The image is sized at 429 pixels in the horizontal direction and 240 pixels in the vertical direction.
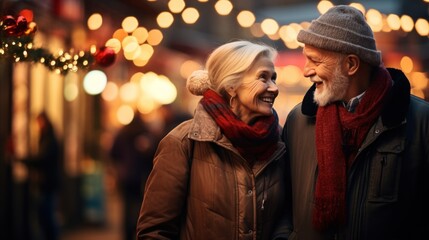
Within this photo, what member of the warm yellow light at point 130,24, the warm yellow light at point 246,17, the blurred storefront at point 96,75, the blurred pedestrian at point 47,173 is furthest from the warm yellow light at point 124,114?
the warm yellow light at point 246,17

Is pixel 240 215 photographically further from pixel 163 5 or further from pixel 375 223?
pixel 163 5

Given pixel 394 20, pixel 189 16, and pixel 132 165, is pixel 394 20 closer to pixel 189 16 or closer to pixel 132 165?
pixel 189 16

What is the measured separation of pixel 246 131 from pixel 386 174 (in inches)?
30.3

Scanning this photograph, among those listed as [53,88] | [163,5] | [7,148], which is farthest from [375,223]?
[163,5]

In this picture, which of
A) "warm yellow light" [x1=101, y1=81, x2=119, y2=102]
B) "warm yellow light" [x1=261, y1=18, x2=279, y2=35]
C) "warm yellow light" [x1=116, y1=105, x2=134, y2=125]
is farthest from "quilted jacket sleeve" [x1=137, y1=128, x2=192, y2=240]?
"warm yellow light" [x1=116, y1=105, x2=134, y2=125]

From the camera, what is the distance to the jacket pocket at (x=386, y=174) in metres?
4.17

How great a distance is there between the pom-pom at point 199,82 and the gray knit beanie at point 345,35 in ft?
2.02

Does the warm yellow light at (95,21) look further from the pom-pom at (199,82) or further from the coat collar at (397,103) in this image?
the coat collar at (397,103)

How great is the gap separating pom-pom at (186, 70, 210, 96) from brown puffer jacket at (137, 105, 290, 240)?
6.9 inches

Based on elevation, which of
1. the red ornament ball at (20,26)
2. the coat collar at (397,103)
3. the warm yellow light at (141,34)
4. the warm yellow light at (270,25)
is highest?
the warm yellow light at (270,25)

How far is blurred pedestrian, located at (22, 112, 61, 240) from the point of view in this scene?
36.7 feet

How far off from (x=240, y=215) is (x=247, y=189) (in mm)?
146

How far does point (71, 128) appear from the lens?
16.0m

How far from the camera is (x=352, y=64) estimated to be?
4.47m
